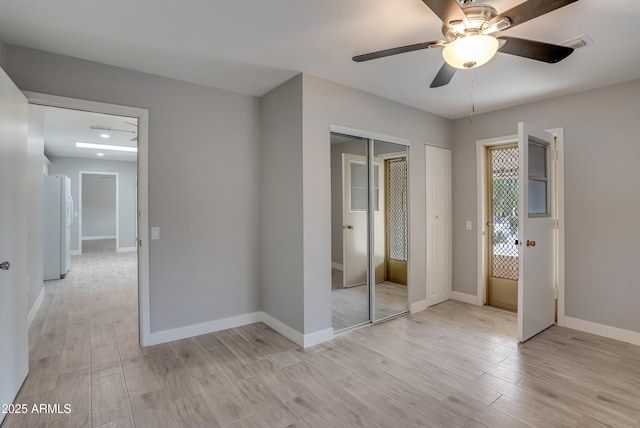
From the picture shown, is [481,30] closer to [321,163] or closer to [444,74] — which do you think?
[444,74]

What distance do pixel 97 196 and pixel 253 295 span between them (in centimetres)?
→ 1068

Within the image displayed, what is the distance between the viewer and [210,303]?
135 inches

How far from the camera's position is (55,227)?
5.69 meters

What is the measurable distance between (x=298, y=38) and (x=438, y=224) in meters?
3.15

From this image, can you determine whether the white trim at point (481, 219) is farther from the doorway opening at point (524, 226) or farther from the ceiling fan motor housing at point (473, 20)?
the ceiling fan motor housing at point (473, 20)

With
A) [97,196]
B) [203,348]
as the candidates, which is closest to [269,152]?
[203,348]

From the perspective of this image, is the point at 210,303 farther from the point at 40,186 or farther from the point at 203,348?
the point at 40,186

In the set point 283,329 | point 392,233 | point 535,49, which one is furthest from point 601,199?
point 283,329

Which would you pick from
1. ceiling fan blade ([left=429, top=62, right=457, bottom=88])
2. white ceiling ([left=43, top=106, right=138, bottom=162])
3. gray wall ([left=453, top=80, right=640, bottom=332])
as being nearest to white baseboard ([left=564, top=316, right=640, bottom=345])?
gray wall ([left=453, top=80, right=640, bottom=332])

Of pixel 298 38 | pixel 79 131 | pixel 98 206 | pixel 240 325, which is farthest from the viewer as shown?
pixel 98 206

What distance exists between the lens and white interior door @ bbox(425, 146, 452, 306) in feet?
14.3

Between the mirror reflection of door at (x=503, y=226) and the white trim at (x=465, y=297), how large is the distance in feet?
0.62

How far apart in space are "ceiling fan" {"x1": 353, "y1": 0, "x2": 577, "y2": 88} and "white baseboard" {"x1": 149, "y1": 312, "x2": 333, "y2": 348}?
2570 millimetres

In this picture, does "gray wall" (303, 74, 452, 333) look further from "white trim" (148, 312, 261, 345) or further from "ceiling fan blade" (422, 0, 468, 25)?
"ceiling fan blade" (422, 0, 468, 25)
